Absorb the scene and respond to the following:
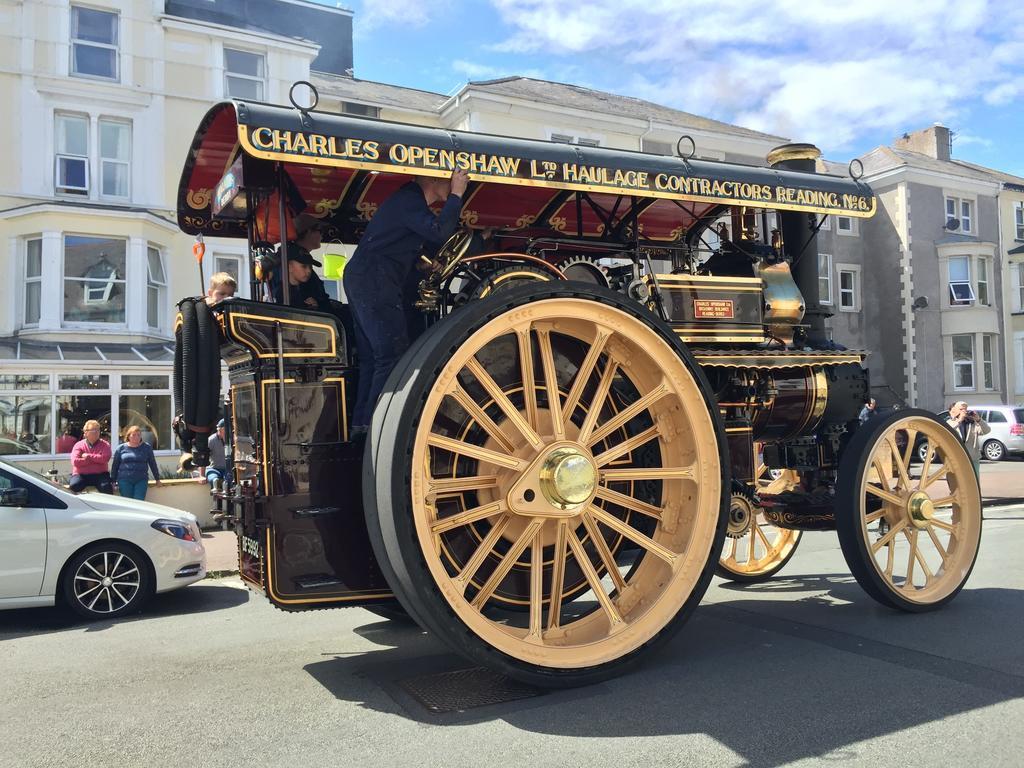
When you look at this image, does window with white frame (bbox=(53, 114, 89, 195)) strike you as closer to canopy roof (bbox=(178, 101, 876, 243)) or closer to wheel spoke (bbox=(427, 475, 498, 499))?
canopy roof (bbox=(178, 101, 876, 243))

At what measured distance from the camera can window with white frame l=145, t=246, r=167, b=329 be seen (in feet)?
62.7

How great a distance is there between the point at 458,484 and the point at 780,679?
1808mm

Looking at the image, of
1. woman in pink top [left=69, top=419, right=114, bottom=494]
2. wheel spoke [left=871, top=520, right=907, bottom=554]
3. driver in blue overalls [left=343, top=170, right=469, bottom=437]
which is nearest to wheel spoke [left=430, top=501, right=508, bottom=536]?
driver in blue overalls [left=343, top=170, right=469, bottom=437]

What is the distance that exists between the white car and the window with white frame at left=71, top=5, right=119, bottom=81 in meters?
15.0

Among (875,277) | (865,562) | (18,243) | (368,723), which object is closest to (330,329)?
(368,723)

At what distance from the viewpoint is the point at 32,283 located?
1827 cm

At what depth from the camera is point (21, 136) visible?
1800 cm

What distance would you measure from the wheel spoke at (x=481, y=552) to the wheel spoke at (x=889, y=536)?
2.49 meters

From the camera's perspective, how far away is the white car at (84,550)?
6.57 m

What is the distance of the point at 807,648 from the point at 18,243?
59.7 feet

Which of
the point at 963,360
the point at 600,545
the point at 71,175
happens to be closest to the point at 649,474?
the point at 600,545

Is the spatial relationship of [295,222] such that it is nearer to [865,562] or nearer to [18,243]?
[865,562]

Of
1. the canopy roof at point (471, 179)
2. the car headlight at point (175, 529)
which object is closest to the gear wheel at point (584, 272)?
the canopy roof at point (471, 179)

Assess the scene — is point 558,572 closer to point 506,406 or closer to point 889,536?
point 506,406
